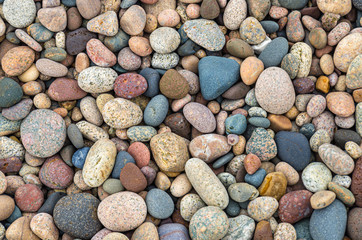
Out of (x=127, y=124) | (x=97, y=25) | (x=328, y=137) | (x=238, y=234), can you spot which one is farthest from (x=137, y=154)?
(x=328, y=137)

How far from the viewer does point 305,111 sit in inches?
98.6

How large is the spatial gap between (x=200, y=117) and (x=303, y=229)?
114cm

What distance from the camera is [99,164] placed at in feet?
7.42

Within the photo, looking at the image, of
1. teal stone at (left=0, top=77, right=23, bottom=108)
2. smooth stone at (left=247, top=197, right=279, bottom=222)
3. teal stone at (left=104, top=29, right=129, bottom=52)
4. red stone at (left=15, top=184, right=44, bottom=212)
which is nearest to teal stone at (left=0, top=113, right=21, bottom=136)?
teal stone at (left=0, top=77, right=23, bottom=108)

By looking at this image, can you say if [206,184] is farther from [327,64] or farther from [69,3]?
[69,3]

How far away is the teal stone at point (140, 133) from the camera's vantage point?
8.00ft

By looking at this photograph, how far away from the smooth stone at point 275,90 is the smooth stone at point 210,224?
95 centimetres

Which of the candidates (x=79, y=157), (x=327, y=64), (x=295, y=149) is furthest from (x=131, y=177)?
(x=327, y=64)

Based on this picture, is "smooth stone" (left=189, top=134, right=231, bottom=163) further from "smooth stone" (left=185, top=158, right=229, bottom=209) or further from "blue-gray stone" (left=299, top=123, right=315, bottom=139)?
"blue-gray stone" (left=299, top=123, right=315, bottom=139)

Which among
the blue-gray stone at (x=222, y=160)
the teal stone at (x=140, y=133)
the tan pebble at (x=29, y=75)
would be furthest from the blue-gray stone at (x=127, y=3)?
the blue-gray stone at (x=222, y=160)

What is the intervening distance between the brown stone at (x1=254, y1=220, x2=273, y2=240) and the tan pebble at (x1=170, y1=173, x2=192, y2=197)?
59 centimetres

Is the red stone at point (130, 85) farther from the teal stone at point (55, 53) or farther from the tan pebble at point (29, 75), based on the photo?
the tan pebble at point (29, 75)

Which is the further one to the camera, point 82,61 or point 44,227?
point 82,61

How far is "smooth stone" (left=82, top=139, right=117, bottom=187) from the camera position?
226 cm
